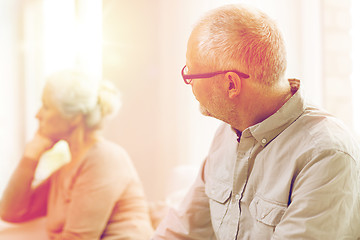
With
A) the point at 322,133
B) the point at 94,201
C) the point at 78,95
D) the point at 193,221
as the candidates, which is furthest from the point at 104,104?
the point at 322,133

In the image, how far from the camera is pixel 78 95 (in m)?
1.55

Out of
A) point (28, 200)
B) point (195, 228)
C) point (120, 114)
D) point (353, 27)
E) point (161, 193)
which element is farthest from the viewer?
point (353, 27)

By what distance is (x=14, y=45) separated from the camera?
1.56 m

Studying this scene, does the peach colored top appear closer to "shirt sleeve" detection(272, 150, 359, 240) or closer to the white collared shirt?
the white collared shirt

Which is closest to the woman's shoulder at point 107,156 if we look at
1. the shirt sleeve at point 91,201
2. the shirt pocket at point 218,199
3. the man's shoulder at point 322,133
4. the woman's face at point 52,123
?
the shirt sleeve at point 91,201

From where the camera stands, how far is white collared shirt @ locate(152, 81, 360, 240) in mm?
884

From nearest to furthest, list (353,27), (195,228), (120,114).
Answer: (195,228), (120,114), (353,27)

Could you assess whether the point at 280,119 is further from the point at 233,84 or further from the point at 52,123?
the point at 52,123

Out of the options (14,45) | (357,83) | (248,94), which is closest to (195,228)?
(248,94)

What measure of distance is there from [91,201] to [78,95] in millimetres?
398

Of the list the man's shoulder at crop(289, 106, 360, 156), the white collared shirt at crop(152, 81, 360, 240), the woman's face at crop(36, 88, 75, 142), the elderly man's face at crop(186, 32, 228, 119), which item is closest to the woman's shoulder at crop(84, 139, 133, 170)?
the woman's face at crop(36, 88, 75, 142)

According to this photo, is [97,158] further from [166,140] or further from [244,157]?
[244,157]

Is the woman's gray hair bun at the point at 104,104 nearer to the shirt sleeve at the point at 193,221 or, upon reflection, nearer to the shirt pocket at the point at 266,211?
the shirt sleeve at the point at 193,221

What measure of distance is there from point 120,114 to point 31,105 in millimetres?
338
